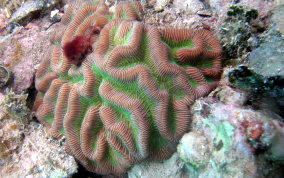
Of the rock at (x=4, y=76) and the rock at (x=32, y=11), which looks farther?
the rock at (x=32, y=11)

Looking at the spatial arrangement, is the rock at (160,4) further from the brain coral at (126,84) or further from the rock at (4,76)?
the rock at (4,76)

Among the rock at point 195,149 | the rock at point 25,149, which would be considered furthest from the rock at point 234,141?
the rock at point 25,149

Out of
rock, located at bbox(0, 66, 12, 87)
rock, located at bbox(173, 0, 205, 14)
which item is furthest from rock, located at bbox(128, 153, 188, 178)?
rock, located at bbox(0, 66, 12, 87)

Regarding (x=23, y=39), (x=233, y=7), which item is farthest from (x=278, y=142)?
(x=23, y=39)

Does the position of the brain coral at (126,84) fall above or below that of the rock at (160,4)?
below

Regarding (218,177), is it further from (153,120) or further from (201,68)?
(201,68)

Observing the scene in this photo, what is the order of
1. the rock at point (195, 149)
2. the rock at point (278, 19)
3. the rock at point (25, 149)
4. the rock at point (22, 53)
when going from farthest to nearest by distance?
the rock at point (22, 53) < the rock at point (25, 149) < the rock at point (278, 19) < the rock at point (195, 149)

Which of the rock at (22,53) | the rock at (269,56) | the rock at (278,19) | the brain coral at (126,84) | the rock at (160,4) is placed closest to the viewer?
the rock at (269,56)
